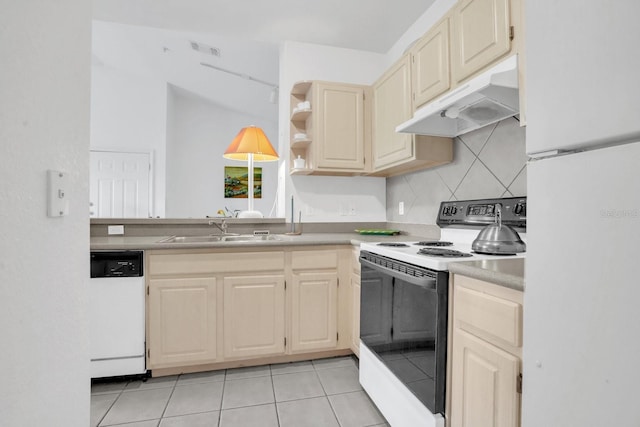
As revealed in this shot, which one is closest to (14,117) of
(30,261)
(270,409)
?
(30,261)

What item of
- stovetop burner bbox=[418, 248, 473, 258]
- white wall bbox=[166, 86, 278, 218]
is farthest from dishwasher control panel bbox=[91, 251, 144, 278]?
white wall bbox=[166, 86, 278, 218]

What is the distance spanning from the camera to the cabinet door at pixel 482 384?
91cm

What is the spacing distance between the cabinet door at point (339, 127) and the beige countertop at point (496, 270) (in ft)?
5.04

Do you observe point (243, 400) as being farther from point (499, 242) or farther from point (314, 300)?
point (499, 242)

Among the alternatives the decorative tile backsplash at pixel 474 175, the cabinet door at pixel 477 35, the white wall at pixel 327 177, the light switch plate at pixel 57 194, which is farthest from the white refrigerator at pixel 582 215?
the white wall at pixel 327 177

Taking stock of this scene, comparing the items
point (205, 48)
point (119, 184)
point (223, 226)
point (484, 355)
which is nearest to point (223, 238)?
point (223, 226)

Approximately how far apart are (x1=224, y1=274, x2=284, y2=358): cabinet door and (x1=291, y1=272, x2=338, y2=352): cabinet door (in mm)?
96

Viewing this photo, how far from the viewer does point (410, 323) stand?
1.37 metres

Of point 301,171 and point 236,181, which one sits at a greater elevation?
point 236,181

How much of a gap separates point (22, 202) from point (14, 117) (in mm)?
146

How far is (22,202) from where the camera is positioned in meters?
0.57

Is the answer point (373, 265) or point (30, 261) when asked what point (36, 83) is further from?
point (373, 265)

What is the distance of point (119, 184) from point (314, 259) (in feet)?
12.9

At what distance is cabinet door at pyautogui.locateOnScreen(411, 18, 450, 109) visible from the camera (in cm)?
170
